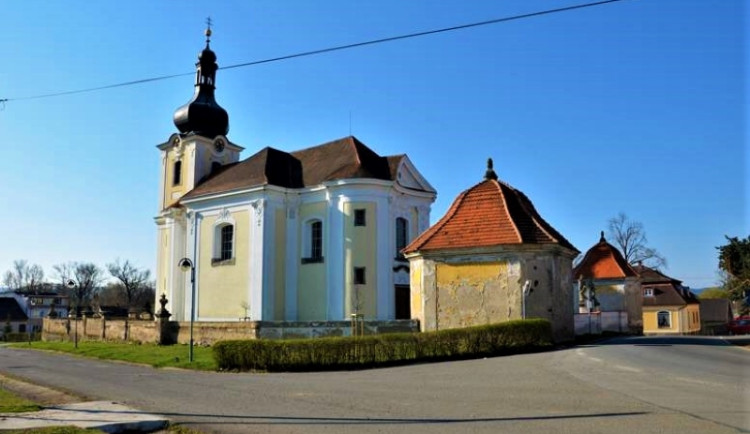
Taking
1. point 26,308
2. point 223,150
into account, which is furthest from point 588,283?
point 26,308

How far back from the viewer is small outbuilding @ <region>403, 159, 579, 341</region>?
22078 mm

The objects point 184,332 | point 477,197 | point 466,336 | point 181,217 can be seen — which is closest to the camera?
point 466,336

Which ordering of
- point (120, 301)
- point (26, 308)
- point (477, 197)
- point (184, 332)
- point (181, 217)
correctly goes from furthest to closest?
1. point (120, 301)
2. point (26, 308)
3. point (181, 217)
4. point (184, 332)
5. point (477, 197)

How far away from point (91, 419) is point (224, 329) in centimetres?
1701

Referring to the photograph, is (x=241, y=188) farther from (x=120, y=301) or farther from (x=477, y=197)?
(x=120, y=301)

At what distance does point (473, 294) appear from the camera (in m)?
22.6

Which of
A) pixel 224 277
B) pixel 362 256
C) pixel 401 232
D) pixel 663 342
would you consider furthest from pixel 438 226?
pixel 224 277

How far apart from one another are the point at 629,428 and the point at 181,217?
35.4m

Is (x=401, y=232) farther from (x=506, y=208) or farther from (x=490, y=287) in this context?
(x=490, y=287)

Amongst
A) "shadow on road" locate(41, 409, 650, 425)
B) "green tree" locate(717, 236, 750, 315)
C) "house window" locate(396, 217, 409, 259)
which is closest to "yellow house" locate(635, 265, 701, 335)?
"green tree" locate(717, 236, 750, 315)

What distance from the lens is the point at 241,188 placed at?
34.5 m

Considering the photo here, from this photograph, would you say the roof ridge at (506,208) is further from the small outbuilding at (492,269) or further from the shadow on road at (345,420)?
the shadow on road at (345,420)

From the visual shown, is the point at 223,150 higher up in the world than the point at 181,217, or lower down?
higher up

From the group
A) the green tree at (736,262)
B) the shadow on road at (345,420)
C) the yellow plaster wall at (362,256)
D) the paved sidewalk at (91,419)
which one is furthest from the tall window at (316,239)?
the shadow on road at (345,420)
